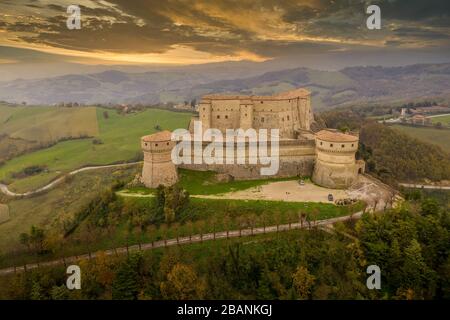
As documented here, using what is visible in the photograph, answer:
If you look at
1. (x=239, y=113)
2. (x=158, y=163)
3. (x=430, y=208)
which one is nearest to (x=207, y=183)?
(x=158, y=163)

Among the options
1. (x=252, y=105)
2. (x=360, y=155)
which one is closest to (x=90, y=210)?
(x=252, y=105)

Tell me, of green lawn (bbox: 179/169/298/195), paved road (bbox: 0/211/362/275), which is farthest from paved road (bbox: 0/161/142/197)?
paved road (bbox: 0/211/362/275)

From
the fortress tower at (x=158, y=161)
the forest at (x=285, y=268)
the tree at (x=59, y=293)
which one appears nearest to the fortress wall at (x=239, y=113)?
the fortress tower at (x=158, y=161)

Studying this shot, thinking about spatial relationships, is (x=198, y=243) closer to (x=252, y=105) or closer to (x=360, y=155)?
(x=252, y=105)

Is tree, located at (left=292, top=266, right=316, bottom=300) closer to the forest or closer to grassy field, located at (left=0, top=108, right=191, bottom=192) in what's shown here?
the forest

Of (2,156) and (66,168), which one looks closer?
(66,168)

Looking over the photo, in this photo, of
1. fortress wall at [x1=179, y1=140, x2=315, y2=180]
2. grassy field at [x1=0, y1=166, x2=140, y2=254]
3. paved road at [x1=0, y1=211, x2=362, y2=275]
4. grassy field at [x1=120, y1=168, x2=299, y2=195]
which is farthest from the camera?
grassy field at [x1=0, y1=166, x2=140, y2=254]
